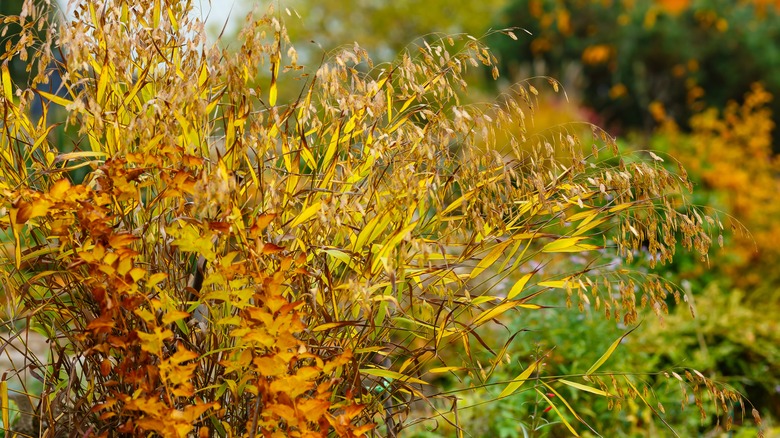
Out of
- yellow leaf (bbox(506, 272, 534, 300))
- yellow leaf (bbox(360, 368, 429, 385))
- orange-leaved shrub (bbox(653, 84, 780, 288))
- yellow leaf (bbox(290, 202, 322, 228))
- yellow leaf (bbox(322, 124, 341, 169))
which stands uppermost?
yellow leaf (bbox(322, 124, 341, 169))

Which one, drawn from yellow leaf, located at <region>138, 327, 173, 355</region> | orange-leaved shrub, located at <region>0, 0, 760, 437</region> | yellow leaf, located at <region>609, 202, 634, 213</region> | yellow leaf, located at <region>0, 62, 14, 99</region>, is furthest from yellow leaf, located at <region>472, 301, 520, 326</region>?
yellow leaf, located at <region>0, 62, 14, 99</region>

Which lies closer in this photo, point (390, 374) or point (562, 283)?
point (390, 374)

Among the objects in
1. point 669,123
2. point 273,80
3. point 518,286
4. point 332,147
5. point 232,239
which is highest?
point 273,80

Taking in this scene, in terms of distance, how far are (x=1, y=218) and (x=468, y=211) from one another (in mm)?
1042

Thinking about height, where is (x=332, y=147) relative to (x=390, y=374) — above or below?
above

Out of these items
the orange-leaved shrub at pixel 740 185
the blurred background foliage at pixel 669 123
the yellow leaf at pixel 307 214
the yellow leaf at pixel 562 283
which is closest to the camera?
the yellow leaf at pixel 307 214

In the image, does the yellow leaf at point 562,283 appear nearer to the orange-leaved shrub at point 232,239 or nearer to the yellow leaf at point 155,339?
the orange-leaved shrub at point 232,239

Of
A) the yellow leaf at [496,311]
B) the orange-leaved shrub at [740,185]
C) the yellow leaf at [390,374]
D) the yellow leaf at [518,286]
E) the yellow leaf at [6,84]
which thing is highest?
the yellow leaf at [6,84]

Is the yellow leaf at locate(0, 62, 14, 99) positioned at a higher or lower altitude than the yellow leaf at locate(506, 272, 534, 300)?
higher

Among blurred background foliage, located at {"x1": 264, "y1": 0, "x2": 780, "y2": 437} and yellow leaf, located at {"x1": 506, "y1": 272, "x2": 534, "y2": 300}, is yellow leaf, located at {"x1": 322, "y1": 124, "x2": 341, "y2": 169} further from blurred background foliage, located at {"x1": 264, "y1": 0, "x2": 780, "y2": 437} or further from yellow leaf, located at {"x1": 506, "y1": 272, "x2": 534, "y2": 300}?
yellow leaf, located at {"x1": 506, "y1": 272, "x2": 534, "y2": 300}

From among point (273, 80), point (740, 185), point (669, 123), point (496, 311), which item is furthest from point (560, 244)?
point (669, 123)

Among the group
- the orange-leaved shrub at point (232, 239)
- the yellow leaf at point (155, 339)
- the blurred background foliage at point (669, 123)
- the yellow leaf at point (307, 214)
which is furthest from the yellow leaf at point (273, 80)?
the yellow leaf at point (155, 339)

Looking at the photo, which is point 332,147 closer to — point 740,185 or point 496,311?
point 496,311

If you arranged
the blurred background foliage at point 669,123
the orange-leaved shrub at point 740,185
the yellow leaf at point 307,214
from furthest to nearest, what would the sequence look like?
the orange-leaved shrub at point 740,185
the blurred background foliage at point 669,123
the yellow leaf at point 307,214
